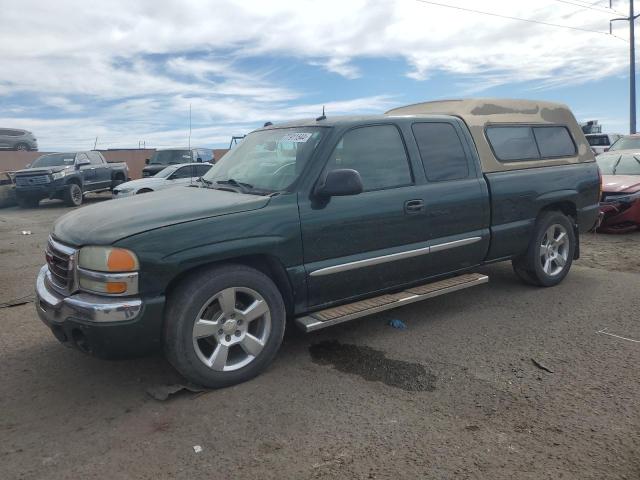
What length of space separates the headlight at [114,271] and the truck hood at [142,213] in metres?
0.08

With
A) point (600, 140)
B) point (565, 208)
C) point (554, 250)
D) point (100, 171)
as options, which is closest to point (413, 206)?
point (554, 250)

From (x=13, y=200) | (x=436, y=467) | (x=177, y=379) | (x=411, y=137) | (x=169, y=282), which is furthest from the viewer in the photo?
(x=13, y=200)

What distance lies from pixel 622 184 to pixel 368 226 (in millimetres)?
6735

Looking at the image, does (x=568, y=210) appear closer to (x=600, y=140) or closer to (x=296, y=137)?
(x=296, y=137)

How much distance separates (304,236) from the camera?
383cm

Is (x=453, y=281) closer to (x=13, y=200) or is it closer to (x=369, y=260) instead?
(x=369, y=260)

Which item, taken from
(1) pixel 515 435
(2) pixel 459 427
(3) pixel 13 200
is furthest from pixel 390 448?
(3) pixel 13 200

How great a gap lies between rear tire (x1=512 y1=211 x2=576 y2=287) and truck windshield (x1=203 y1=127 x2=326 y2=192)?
8.92 feet

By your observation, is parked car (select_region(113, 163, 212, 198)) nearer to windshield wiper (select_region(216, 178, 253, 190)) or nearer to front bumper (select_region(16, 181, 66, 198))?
front bumper (select_region(16, 181, 66, 198))

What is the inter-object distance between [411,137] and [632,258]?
4.44 meters

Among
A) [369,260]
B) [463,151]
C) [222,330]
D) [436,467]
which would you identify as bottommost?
[436,467]

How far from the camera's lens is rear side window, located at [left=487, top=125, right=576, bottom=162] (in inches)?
208

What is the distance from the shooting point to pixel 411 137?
4.56m

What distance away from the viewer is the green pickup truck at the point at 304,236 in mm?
3293
